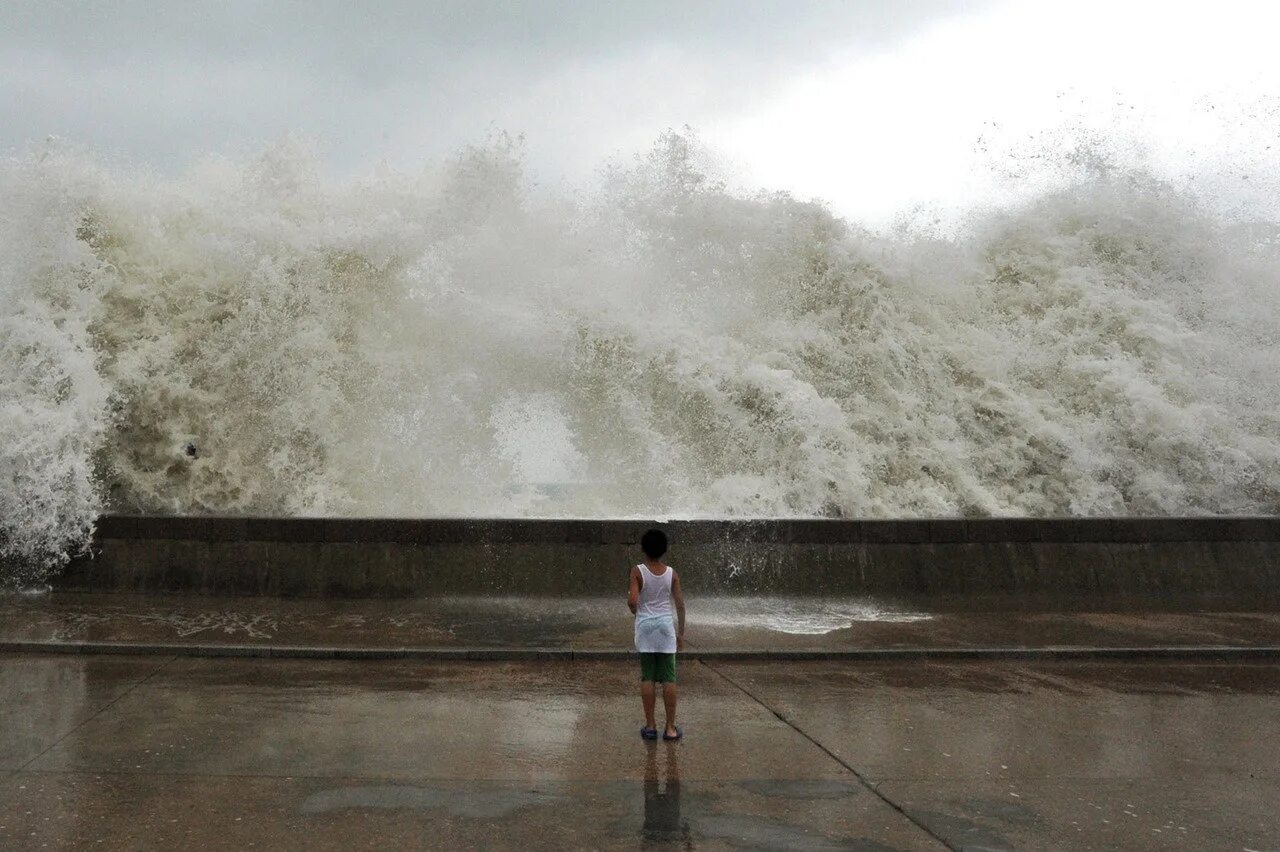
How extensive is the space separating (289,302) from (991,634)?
8087 mm

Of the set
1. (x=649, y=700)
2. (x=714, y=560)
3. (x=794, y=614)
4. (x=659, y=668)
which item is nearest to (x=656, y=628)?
(x=659, y=668)

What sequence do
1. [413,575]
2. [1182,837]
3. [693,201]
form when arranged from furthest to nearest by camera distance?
1. [693,201]
2. [413,575]
3. [1182,837]

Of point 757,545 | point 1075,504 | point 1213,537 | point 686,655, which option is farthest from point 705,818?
point 1075,504

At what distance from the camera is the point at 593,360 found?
36.7ft

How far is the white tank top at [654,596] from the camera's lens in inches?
180

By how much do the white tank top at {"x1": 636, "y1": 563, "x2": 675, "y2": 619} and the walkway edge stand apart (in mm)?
1739

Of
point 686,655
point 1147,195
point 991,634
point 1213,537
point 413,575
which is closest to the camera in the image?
point 686,655

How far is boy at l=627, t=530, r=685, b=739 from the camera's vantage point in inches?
175

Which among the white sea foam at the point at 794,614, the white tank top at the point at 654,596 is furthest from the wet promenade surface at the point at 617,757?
the white sea foam at the point at 794,614

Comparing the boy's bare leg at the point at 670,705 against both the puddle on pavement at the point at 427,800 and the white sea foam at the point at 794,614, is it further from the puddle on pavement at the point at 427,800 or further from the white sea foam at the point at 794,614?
the white sea foam at the point at 794,614

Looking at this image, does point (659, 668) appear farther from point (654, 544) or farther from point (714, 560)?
point (714, 560)

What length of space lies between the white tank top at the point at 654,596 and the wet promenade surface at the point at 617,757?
596 mm

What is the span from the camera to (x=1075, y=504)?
10461 mm

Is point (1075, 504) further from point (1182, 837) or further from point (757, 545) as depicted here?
point (1182, 837)
